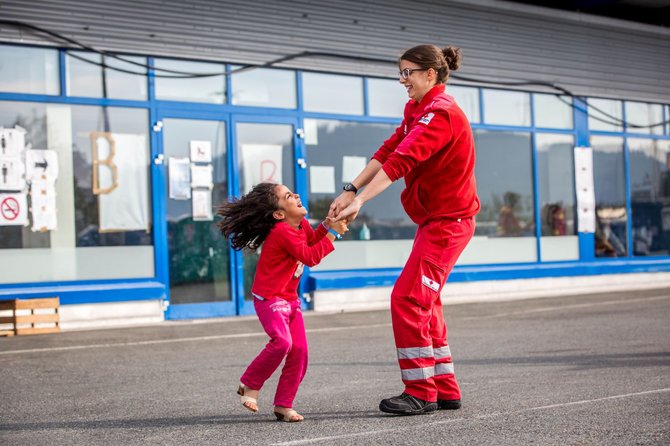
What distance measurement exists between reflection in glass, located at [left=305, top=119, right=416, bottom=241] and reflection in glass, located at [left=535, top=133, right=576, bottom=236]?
131 inches

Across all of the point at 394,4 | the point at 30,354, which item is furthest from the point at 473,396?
the point at 394,4

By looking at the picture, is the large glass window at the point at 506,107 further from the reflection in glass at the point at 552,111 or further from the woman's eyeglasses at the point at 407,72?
the woman's eyeglasses at the point at 407,72

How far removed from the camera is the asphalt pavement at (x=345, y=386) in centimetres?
488

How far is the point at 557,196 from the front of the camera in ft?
60.2

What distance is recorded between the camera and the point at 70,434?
521cm

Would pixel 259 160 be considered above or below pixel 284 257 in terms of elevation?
above

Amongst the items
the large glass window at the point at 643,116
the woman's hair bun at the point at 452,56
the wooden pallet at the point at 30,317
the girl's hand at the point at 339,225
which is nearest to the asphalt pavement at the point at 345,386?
the wooden pallet at the point at 30,317

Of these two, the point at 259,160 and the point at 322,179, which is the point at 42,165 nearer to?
the point at 259,160

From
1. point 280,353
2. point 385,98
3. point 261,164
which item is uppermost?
point 385,98

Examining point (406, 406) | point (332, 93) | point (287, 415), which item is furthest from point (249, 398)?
point (332, 93)

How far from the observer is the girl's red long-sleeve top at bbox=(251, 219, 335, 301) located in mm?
5359

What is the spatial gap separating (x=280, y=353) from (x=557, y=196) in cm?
1391

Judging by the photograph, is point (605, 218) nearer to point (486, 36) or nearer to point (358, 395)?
point (486, 36)

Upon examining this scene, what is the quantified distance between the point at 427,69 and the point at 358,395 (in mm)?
2225
